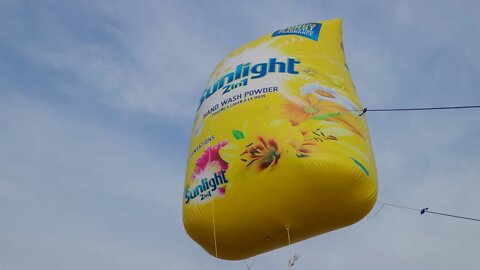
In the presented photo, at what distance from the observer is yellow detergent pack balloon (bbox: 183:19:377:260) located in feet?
27.5

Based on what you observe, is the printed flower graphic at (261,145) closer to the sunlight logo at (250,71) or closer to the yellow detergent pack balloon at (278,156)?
the yellow detergent pack balloon at (278,156)

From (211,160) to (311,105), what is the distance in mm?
1935

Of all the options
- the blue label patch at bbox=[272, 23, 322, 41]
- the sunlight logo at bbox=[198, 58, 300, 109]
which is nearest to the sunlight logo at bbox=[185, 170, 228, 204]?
the sunlight logo at bbox=[198, 58, 300, 109]

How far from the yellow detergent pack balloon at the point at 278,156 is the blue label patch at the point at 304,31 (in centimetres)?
12

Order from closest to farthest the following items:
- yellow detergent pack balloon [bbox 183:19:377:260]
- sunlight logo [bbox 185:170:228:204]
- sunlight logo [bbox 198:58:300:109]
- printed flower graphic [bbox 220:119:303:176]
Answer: yellow detergent pack balloon [bbox 183:19:377:260] → printed flower graphic [bbox 220:119:303:176] → sunlight logo [bbox 185:170:228:204] → sunlight logo [bbox 198:58:300:109]

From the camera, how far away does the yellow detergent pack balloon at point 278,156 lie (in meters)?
8.39

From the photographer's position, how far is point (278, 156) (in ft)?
27.7

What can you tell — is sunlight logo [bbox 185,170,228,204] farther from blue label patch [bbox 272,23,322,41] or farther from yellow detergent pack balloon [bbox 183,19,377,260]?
blue label patch [bbox 272,23,322,41]

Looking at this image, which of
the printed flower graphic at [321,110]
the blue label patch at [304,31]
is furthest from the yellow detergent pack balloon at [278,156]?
the blue label patch at [304,31]

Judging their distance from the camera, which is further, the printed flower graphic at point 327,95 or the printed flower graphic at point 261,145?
the printed flower graphic at point 327,95

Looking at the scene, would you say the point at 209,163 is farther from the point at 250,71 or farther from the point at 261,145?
the point at 250,71

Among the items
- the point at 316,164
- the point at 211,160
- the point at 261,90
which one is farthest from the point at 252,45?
the point at 316,164

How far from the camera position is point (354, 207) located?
869 centimetres

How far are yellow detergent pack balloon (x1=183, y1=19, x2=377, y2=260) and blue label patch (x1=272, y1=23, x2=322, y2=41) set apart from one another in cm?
12
